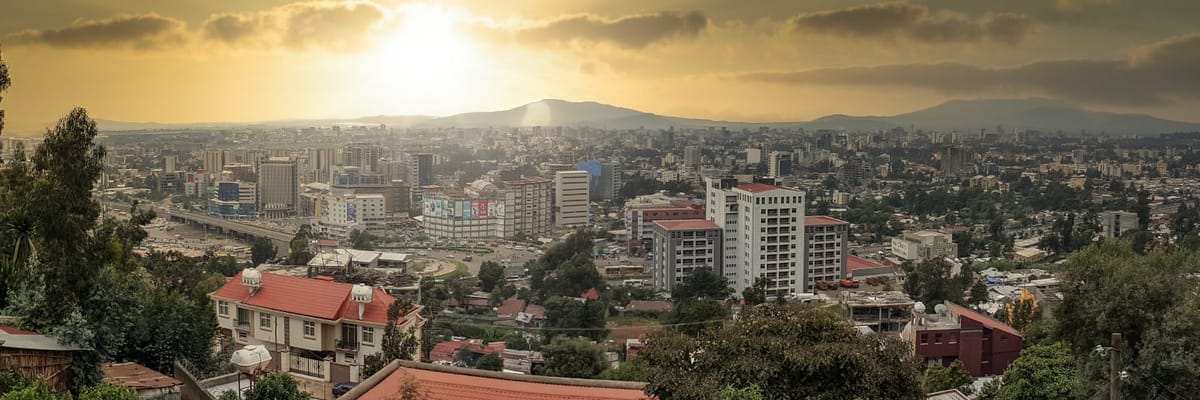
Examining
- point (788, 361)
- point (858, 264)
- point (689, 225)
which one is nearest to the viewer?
point (788, 361)

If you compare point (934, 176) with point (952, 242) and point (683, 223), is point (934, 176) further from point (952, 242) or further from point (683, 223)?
point (683, 223)

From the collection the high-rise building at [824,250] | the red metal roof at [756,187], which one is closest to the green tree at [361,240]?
the red metal roof at [756,187]

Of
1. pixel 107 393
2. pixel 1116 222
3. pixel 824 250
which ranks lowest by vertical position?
pixel 824 250

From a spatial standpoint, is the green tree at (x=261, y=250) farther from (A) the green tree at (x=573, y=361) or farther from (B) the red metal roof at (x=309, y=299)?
(B) the red metal roof at (x=309, y=299)

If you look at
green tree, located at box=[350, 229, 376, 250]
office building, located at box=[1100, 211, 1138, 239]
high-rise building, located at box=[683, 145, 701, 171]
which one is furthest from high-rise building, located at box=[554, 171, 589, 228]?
office building, located at box=[1100, 211, 1138, 239]

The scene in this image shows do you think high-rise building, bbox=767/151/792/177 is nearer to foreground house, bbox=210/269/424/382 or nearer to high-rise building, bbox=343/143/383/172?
high-rise building, bbox=343/143/383/172

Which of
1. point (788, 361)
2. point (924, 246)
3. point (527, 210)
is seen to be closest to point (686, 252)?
point (924, 246)

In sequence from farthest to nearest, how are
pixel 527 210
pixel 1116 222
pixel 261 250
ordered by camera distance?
pixel 527 210, pixel 1116 222, pixel 261 250

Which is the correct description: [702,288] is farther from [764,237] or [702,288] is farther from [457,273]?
[457,273]
